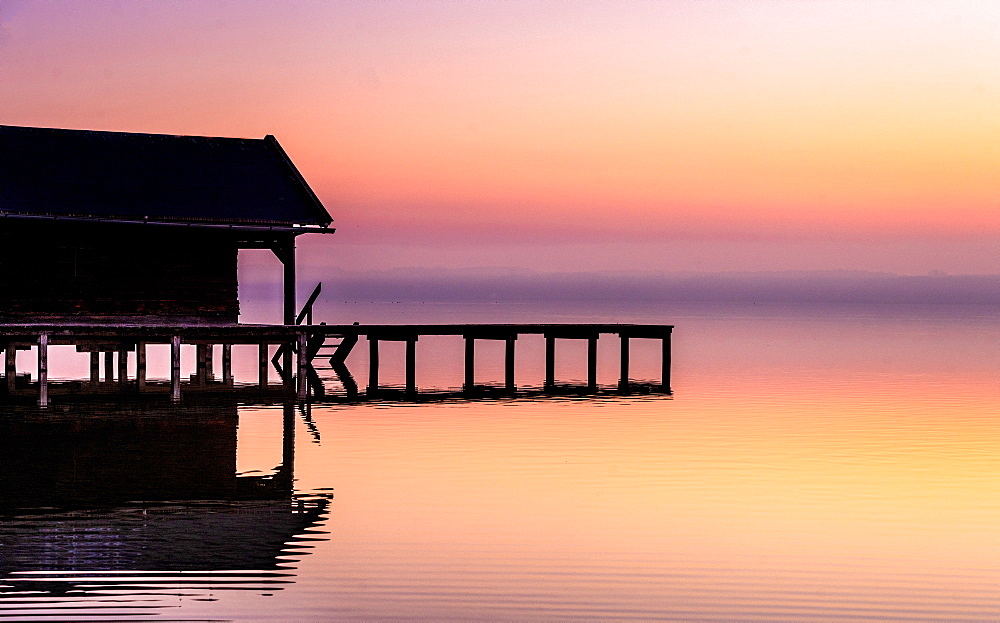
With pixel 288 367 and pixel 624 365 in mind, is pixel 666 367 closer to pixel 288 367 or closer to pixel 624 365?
pixel 624 365

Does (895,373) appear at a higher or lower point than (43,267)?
lower

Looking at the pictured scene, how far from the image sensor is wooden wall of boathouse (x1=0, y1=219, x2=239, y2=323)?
107 ft

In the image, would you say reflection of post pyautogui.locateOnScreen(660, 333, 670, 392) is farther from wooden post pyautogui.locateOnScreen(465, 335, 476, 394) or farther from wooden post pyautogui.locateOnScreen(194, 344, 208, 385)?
wooden post pyautogui.locateOnScreen(194, 344, 208, 385)

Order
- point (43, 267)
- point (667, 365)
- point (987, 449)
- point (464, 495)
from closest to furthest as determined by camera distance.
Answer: point (464, 495)
point (987, 449)
point (43, 267)
point (667, 365)

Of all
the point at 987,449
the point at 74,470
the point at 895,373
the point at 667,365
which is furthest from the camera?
the point at 895,373

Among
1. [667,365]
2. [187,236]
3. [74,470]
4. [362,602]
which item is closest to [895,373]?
[667,365]

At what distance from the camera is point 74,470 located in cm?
2183

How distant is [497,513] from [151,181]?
19977 mm

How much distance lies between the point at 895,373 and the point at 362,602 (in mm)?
44947

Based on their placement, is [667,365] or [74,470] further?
[667,365]

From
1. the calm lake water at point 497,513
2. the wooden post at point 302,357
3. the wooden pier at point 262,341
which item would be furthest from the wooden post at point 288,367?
the calm lake water at point 497,513

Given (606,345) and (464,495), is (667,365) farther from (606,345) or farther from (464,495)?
(606,345)

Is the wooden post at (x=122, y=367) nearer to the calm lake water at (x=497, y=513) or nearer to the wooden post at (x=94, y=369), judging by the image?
the wooden post at (x=94, y=369)

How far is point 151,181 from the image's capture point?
115 ft
